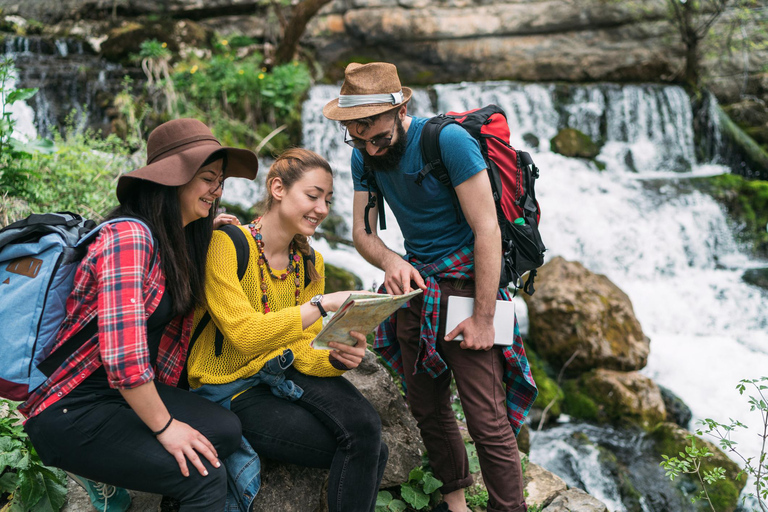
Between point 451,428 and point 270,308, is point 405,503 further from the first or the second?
point 270,308

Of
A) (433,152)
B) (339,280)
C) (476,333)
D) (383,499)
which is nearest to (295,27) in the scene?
(339,280)

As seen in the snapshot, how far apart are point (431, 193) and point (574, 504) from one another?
6.28 ft

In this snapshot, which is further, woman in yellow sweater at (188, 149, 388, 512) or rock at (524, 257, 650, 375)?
rock at (524, 257, 650, 375)

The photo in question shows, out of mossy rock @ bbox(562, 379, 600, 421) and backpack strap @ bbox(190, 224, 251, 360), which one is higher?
backpack strap @ bbox(190, 224, 251, 360)

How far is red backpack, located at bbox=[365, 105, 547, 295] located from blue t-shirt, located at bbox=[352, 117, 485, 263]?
0.04 metres

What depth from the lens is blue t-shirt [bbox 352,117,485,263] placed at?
2.28 meters

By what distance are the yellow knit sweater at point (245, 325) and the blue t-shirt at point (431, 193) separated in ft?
1.68

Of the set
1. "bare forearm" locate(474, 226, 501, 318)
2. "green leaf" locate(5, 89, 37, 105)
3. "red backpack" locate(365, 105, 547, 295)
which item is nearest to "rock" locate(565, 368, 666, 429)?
"red backpack" locate(365, 105, 547, 295)

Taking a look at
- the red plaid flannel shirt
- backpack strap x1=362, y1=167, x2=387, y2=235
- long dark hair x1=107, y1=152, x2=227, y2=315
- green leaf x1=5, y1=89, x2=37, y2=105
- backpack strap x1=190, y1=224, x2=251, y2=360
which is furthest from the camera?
green leaf x1=5, y1=89, x2=37, y2=105

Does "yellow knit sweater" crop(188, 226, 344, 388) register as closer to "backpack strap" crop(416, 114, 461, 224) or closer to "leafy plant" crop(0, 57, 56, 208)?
"backpack strap" crop(416, 114, 461, 224)

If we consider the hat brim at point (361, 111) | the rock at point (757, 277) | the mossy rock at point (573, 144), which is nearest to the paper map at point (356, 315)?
the hat brim at point (361, 111)

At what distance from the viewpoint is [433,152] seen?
2.35 meters

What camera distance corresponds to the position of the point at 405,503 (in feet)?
9.01

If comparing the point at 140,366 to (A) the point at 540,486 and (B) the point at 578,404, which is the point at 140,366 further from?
(B) the point at 578,404
